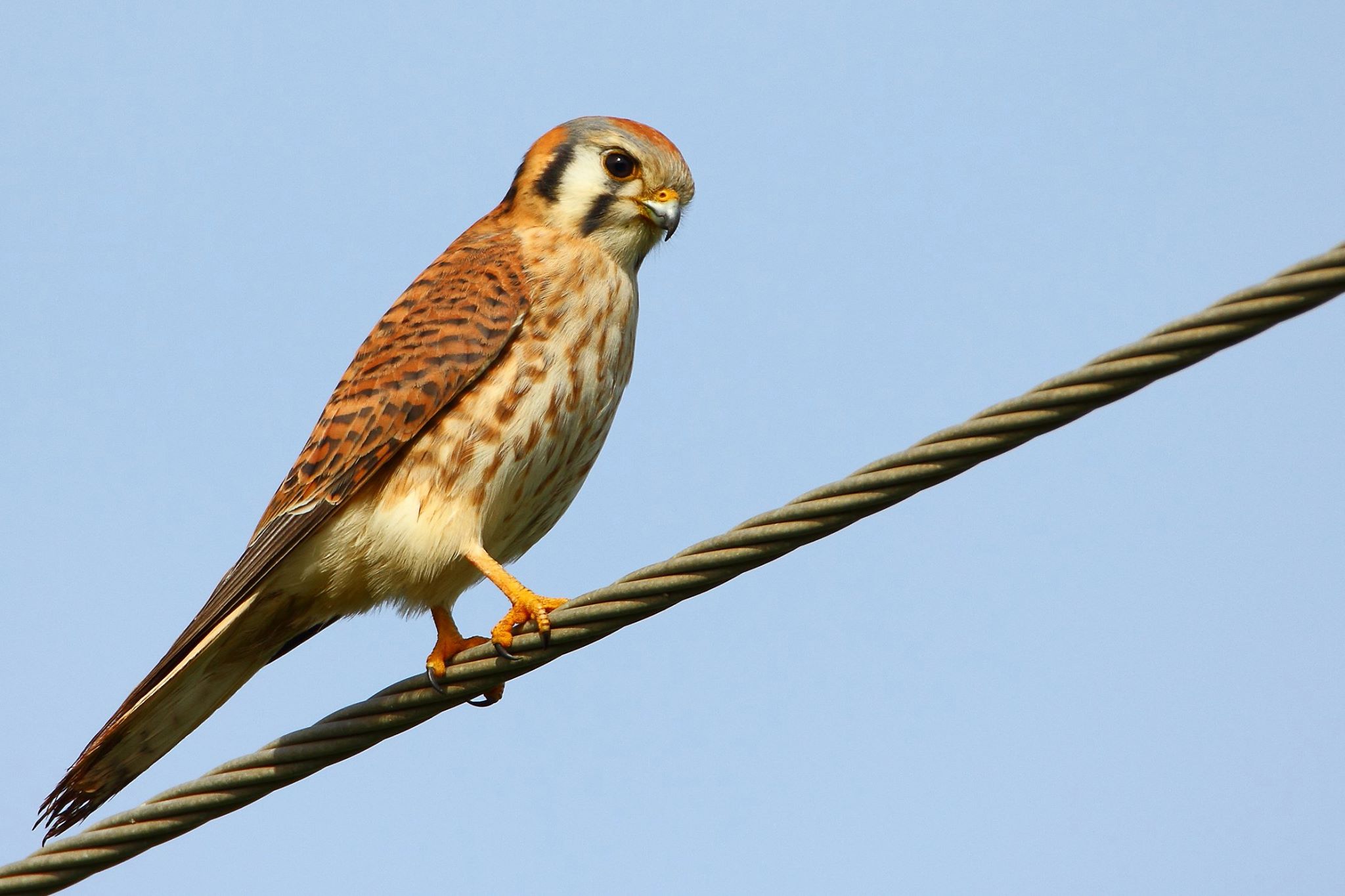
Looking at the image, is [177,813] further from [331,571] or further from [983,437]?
[983,437]

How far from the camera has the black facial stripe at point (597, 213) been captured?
16.0 feet

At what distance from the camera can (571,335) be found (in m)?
4.49

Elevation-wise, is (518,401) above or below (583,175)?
below

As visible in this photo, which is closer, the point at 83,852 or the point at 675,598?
the point at 675,598

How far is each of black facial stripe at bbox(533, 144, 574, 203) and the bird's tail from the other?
5.12ft

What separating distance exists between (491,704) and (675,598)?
5.37ft

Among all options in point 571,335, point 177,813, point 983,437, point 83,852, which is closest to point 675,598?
point 983,437

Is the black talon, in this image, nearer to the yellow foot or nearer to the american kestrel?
the yellow foot

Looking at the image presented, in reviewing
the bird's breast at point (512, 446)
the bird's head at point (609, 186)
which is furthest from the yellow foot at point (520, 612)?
the bird's head at point (609, 186)

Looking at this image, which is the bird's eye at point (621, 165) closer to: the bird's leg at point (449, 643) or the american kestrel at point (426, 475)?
the american kestrel at point (426, 475)

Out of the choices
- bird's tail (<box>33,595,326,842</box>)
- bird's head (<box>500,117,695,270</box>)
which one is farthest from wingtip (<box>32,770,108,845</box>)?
bird's head (<box>500,117,695,270</box>)

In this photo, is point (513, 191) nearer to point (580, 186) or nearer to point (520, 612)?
point (580, 186)

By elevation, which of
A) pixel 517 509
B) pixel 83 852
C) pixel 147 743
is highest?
pixel 517 509

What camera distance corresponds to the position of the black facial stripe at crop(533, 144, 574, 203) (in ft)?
16.6
